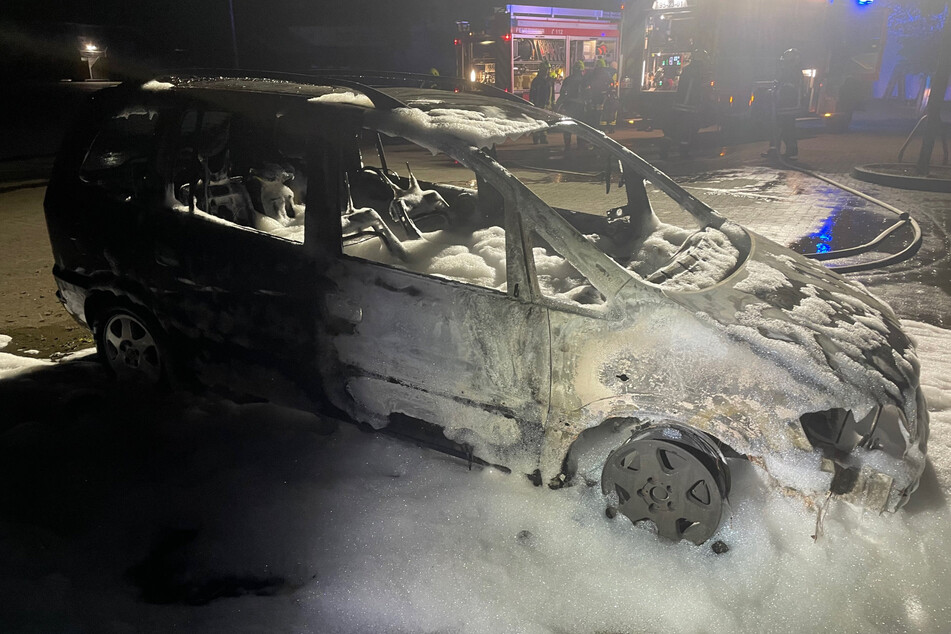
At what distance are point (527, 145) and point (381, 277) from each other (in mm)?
14458

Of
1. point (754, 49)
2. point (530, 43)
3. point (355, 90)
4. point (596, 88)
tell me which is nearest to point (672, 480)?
A: point (355, 90)

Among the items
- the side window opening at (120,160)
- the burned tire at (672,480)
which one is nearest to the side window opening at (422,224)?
the burned tire at (672,480)

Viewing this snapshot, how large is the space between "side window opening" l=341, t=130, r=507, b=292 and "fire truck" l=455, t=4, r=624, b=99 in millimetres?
15454

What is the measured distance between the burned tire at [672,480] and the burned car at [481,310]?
0.03ft

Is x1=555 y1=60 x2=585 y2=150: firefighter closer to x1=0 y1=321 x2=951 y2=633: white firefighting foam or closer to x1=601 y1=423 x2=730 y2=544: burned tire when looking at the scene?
x1=0 y1=321 x2=951 y2=633: white firefighting foam

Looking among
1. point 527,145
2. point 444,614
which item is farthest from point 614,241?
point 527,145

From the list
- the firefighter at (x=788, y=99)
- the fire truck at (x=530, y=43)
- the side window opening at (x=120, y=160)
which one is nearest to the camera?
the side window opening at (x=120, y=160)

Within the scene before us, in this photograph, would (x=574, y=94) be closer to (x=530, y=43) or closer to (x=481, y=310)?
(x=530, y=43)

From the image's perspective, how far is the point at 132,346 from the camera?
3.72 metres

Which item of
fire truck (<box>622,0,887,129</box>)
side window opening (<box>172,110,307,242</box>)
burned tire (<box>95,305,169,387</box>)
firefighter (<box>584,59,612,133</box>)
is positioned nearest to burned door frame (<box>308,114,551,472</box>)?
side window opening (<box>172,110,307,242</box>)

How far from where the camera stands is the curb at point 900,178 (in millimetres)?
10250

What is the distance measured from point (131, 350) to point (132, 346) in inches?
1.1

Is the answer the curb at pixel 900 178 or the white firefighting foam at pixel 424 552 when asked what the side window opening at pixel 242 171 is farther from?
the curb at pixel 900 178

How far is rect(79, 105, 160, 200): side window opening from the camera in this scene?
349cm
